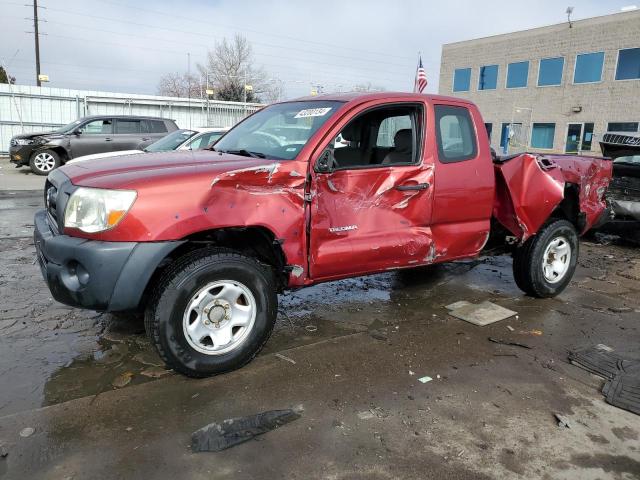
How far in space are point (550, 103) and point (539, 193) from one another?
81.6 feet

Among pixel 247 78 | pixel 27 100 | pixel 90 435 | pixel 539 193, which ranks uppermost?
pixel 247 78

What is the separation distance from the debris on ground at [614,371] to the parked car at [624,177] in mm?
4310

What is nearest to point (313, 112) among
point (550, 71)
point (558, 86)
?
point (558, 86)

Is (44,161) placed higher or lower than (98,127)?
lower

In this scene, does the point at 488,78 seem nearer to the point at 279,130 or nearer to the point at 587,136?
the point at 587,136

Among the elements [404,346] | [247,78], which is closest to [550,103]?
[404,346]

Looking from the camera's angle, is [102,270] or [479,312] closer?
[102,270]

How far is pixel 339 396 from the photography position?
3.14 metres

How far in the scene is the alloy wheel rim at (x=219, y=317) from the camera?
3.19 metres

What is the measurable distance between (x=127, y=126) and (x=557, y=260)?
1256 centimetres

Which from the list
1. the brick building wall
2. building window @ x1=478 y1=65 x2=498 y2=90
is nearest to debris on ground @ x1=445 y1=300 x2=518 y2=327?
the brick building wall

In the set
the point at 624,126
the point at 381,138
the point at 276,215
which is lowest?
the point at 276,215

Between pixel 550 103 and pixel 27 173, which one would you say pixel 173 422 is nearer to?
pixel 27 173

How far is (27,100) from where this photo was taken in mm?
19703
